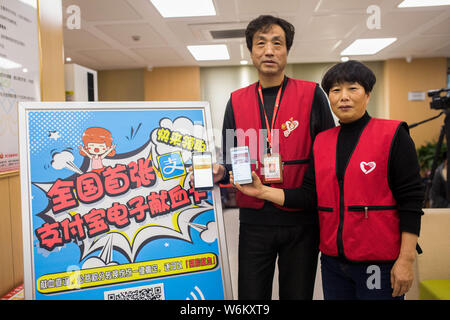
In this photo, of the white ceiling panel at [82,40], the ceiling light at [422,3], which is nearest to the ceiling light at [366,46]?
the ceiling light at [422,3]

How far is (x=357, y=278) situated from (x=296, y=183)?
38cm

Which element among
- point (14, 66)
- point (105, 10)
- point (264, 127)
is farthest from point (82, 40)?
point (264, 127)

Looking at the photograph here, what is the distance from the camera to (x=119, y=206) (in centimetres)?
112

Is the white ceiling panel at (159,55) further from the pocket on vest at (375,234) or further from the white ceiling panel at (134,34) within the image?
the pocket on vest at (375,234)

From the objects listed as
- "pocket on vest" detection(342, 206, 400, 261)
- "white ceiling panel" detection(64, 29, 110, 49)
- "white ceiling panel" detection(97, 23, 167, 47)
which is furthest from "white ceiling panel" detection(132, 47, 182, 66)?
"pocket on vest" detection(342, 206, 400, 261)

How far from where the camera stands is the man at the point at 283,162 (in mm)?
1208

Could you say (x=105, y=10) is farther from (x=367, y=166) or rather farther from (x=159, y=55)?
(x=367, y=166)

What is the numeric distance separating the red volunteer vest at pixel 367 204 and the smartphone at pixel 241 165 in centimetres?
27

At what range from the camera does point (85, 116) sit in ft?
3.74

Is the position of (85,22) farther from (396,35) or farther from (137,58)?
(396,35)

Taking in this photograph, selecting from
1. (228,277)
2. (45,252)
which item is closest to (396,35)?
(228,277)

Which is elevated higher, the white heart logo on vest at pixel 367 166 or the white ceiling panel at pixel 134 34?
the white ceiling panel at pixel 134 34
